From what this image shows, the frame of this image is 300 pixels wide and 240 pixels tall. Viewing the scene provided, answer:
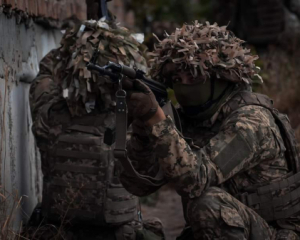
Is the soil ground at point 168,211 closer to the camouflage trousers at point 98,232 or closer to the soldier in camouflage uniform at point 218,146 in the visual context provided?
the camouflage trousers at point 98,232

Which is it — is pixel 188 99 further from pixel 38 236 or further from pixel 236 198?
pixel 38 236

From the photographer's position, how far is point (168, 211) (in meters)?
6.35

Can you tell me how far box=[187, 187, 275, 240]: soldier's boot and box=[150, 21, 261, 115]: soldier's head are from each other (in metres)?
0.50

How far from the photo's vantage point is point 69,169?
423 centimetres

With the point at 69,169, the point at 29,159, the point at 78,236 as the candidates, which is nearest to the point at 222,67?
the point at 69,169

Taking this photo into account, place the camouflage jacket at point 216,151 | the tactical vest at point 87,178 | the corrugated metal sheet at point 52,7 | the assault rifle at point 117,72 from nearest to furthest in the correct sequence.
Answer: the assault rifle at point 117,72 < the camouflage jacket at point 216,151 < the tactical vest at point 87,178 < the corrugated metal sheet at point 52,7

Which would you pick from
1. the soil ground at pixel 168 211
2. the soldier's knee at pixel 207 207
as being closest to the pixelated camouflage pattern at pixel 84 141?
the soldier's knee at pixel 207 207

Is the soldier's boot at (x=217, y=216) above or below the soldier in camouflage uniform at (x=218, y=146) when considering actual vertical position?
below

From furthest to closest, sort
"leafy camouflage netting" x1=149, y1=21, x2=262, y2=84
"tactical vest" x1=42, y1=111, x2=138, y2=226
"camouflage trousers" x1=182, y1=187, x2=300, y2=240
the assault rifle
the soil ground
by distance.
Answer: the soil ground
"tactical vest" x1=42, y1=111, x2=138, y2=226
"leafy camouflage netting" x1=149, y1=21, x2=262, y2=84
"camouflage trousers" x1=182, y1=187, x2=300, y2=240
the assault rifle

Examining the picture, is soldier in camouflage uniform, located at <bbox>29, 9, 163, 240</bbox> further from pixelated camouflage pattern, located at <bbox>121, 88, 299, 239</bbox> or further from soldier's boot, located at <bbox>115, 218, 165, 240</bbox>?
pixelated camouflage pattern, located at <bbox>121, 88, 299, 239</bbox>

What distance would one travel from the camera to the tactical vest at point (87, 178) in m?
4.19

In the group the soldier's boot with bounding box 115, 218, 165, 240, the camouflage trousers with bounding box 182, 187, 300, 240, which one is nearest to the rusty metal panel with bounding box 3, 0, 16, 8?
the soldier's boot with bounding box 115, 218, 165, 240

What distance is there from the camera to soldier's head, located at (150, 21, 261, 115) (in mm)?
3506

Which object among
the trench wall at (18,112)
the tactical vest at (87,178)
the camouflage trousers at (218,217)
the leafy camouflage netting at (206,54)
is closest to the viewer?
the camouflage trousers at (218,217)
